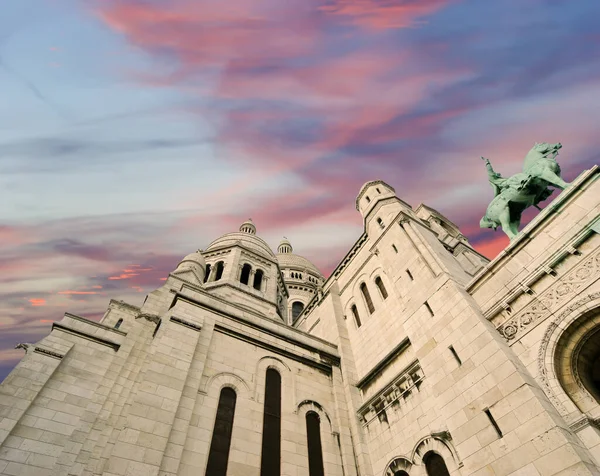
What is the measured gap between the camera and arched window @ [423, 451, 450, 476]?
1045 cm

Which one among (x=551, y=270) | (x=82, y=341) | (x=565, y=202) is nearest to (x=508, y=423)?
(x=551, y=270)

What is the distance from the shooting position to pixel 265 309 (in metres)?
25.3

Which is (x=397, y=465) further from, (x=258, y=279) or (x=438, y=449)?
(x=258, y=279)

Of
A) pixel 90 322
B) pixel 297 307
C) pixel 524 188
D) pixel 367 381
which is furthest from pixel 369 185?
pixel 297 307

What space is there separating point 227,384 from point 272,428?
232cm

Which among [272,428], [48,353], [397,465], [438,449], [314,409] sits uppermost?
[48,353]

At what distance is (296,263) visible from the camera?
50.7m

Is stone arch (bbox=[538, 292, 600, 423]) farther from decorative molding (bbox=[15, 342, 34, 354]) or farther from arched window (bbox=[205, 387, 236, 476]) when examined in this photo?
decorative molding (bbox=[15, 342, 34, 354])

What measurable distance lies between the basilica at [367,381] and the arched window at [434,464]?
0.05m

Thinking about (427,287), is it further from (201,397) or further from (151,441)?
(151,441)

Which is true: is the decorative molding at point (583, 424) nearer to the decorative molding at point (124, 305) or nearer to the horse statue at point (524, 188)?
the horse statue at point (524, 188)

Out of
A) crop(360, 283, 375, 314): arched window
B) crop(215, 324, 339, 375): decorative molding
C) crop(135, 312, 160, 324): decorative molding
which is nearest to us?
crop(215, 324, 339, 375): decorative molding

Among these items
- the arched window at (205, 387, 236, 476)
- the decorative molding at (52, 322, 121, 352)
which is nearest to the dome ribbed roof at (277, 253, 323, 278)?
the decorative molding at (52, 322, 121, 352)

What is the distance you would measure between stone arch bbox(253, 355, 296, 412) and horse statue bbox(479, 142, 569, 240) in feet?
36.4
